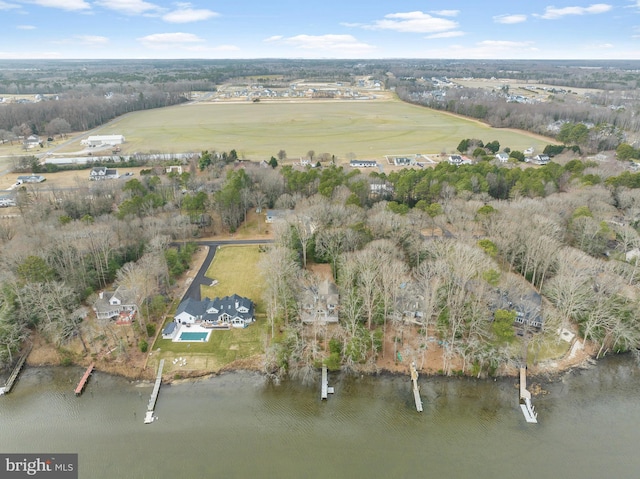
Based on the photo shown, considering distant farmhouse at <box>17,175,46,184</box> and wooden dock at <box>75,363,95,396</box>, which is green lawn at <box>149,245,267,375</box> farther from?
distant farmhouse at <box>17,175,46,184</box>

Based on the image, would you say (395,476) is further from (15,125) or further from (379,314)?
(15,125)

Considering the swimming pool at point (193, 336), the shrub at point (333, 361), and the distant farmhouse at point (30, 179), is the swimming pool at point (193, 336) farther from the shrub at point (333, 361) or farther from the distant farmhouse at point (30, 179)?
the distant farmhouse at point (30, 179)

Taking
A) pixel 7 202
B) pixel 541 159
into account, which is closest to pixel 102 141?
pixel 7 202

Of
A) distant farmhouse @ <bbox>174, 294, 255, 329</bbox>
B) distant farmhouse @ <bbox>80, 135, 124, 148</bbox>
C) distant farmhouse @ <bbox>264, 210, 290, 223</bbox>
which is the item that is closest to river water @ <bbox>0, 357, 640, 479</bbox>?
distant farmhouse @ <bbox>174, 294, 255, 329</bbox>

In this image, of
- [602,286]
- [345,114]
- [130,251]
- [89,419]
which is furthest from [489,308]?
[345,114]

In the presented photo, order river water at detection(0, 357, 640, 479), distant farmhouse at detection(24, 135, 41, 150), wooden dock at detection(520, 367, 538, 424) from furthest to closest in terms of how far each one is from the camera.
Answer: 1. distant farmhouse at detection(24, 135, 41, 150)
2. wooden dock at detection(520, 367, 538, 424)
3. river water at detection(0, 357, 640, 479)

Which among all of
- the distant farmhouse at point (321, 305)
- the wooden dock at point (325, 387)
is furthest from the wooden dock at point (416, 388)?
the distant farmhouse at point (321, 305)
